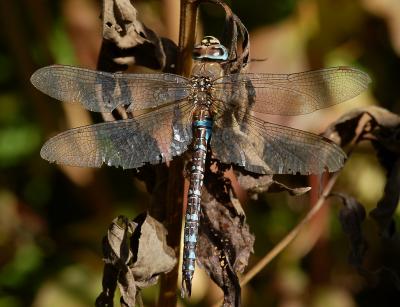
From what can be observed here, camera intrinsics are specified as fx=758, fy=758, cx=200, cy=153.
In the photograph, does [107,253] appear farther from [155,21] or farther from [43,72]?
[155,21]

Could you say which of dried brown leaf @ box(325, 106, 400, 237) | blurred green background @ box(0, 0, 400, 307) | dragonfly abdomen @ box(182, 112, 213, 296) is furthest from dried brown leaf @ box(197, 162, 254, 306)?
blurred green background @ box(0, 0, 400, 307)

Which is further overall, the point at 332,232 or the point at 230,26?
the point at 332,232

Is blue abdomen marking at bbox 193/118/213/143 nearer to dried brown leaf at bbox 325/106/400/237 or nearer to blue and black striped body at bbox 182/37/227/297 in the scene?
blue and black striped body at bbox 182/37/227/297

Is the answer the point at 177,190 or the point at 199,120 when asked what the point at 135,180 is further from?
the point at 177,190

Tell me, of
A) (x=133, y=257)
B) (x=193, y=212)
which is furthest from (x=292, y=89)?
(x=133, y=257)

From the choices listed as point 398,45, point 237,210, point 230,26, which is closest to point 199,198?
point 237,210
